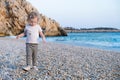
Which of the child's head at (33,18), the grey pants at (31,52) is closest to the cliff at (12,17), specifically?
the grey pants at (31,52)

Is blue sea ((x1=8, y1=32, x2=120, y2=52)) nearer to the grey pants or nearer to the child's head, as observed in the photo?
the grey pants

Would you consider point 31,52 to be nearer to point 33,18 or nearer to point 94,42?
point 33,18

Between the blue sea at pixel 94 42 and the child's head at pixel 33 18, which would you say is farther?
the blue sea at pixel 94 42

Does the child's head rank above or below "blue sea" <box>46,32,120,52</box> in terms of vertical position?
above

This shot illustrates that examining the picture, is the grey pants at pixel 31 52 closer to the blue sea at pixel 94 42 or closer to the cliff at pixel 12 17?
the blue sea at pixel 94 42

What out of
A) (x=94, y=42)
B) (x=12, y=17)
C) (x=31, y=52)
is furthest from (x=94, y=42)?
(x=31, y=52)

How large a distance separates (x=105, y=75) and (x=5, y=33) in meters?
55.9

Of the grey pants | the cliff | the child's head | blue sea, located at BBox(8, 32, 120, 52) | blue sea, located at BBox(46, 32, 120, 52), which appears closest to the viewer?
the child's head

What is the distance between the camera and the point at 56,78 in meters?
8.27

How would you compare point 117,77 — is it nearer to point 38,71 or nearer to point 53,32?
point 38,71

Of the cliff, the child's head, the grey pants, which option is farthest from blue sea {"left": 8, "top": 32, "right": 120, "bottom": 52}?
the child's head

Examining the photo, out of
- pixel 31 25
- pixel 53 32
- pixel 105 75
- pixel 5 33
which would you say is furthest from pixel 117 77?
pixel 53 32

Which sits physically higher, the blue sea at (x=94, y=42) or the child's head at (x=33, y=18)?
the child's head at (x=33, y=18)

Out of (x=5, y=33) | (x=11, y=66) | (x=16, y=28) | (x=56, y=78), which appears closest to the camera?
(x=56, y=78)
